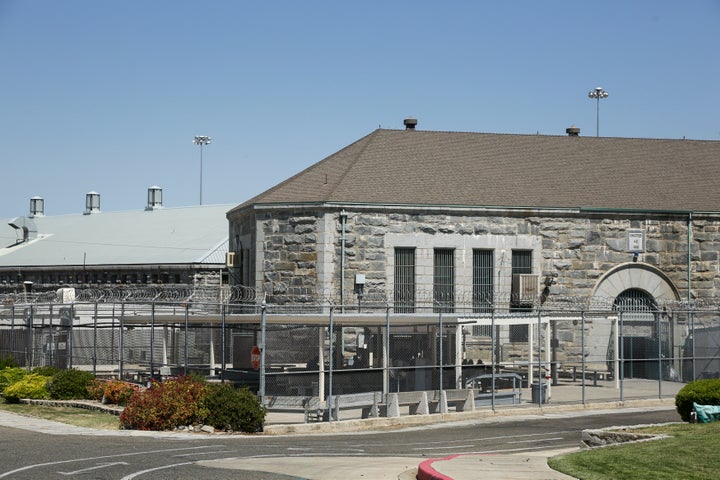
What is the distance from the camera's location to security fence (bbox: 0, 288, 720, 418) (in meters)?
29.0

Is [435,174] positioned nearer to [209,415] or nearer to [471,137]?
[471,137]

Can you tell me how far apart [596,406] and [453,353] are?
262 inches

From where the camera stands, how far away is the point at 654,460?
15625 millimetres

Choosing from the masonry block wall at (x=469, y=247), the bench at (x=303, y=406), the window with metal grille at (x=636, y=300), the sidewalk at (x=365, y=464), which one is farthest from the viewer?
the window with metal grille at (x=636, y=300)

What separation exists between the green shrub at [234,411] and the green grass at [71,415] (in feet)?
7.28

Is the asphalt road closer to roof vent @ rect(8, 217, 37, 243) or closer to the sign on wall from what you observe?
the sign on wall

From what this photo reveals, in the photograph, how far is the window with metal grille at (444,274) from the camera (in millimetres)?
37500

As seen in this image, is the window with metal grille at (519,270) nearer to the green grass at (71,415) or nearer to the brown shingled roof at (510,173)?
the brown shingled roof at (510,173)

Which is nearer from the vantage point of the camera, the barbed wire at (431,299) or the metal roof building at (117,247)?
the barbed wire at (431,299)

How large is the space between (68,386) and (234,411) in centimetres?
763

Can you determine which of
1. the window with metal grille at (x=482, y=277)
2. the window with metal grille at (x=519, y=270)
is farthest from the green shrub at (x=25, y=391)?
the window with metal grille at (x=519, y=270)

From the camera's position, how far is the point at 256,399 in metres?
23.5

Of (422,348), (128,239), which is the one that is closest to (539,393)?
(422,348)

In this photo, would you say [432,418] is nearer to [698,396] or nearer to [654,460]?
[698,396]
